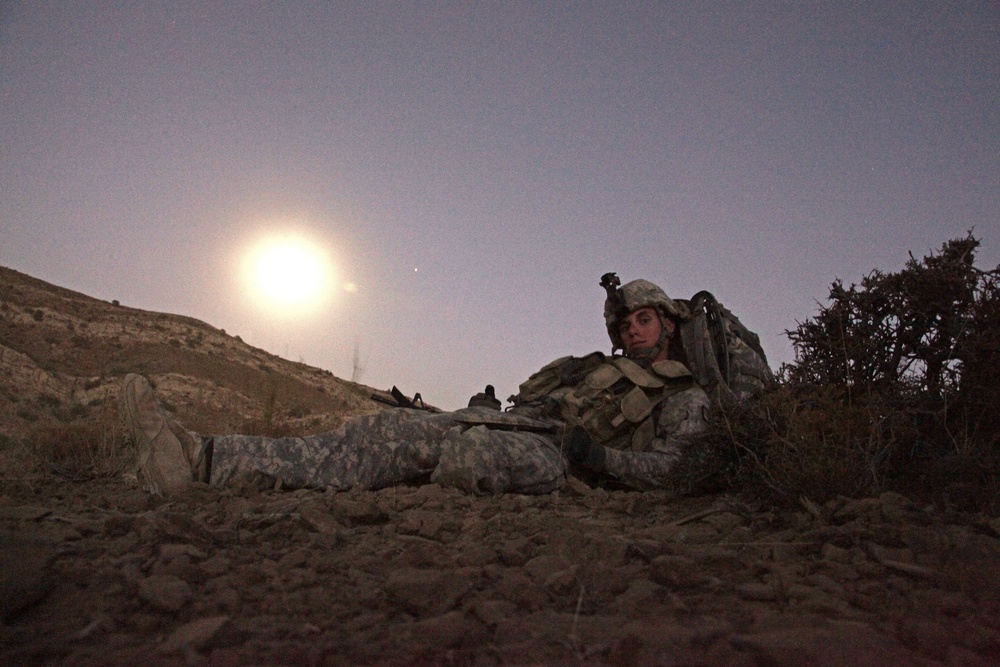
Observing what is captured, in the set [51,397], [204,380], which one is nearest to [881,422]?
[51,397]

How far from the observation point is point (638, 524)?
3.04 meters

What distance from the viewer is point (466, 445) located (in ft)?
13.5

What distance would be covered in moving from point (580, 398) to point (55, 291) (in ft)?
131

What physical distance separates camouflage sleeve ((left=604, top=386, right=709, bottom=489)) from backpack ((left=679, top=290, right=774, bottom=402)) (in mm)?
214

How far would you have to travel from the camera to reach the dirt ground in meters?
1.37

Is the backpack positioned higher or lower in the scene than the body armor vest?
higher

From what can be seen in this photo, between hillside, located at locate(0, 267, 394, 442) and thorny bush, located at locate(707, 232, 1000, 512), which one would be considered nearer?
thorny bush, located at locate(707, 232, 1000, 512)

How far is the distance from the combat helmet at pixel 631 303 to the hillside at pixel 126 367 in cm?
1144

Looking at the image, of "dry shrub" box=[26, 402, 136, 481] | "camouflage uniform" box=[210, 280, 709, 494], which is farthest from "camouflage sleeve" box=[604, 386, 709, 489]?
"dry shrub" box=[26, 402, 136, 481]

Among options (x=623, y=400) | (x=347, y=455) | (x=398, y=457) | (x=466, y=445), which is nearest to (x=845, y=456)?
(x=466, y=445)

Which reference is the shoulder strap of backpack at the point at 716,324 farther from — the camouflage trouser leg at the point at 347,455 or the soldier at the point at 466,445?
the camouflage trouser leg at the point at 347,455

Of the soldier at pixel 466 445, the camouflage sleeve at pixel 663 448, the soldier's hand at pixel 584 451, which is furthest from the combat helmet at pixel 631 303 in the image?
the soldier's hand at pixel 584 451

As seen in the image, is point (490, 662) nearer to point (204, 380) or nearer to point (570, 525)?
point (570, 525)

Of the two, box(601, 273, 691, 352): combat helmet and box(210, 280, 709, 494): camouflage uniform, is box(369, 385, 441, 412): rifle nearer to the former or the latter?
box(210, 280, 709, 494): camouflage uniform
